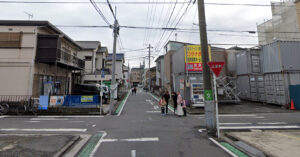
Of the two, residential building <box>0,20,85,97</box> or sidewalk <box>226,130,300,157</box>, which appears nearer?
sidewalk <box>226,130,300,157</box>

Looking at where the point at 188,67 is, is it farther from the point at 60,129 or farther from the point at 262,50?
the point at 60,129

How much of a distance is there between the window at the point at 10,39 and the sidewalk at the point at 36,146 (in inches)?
447

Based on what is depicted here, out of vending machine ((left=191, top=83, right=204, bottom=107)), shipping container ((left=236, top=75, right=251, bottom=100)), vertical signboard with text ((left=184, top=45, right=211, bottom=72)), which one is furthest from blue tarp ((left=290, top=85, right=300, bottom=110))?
vertical signboard with text ((left=184, top=45, right=211, bottom=72))

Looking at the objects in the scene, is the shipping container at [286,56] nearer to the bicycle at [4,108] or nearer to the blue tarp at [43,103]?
the blue tarp at [43,103]

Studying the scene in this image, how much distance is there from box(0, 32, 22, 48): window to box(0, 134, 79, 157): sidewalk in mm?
11344

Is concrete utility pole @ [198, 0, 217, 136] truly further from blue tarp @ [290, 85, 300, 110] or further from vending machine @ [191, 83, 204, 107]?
blue tarp @ [290, 85, 300, 110]

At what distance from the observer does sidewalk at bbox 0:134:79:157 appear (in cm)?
390

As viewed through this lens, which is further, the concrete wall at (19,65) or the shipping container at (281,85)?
the shipping container at (281,85)

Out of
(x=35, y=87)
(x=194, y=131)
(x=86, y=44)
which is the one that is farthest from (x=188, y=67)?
(x=86, y=44)

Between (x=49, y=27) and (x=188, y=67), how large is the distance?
1492 cm

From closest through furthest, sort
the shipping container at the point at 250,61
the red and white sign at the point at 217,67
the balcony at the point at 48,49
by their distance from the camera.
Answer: the red and white sign at the point at 217,67
the balcony at the point at 48,49
the shipping container at the point at 250,61

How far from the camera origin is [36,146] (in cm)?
438

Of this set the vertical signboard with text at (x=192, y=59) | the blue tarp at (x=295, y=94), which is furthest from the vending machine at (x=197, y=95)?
the blue tarp at (x=295, y=94)

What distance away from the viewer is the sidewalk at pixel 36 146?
3902mm
